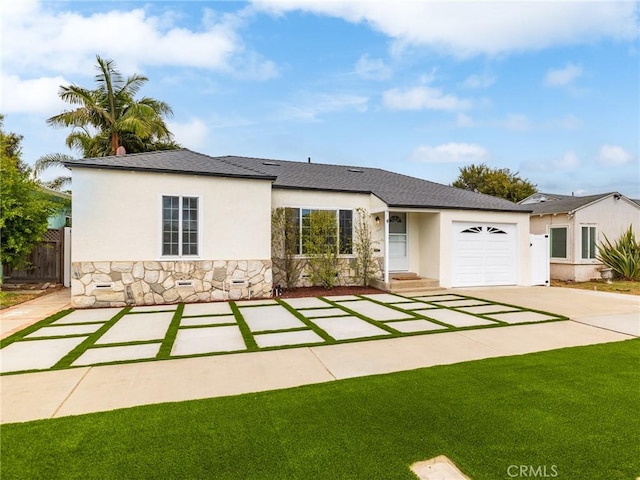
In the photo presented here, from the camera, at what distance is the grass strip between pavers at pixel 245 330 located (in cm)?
543

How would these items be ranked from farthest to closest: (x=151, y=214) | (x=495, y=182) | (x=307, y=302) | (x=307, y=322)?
(x=495, y=182)
(x=307, y=302)
(x=151, y=214)
(x=307, y=322)

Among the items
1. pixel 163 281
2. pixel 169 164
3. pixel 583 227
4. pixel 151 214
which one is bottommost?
pixel 163 281

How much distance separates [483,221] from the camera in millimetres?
12883

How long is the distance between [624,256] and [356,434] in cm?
1756

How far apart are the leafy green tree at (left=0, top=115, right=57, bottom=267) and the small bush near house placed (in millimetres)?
22065

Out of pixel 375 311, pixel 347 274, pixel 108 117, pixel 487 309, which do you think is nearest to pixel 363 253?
pixel 347 274

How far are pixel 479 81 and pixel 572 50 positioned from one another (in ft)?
12.0

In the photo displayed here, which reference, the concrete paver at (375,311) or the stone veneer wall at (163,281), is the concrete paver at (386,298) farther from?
the stone veneer wall at (163,281)

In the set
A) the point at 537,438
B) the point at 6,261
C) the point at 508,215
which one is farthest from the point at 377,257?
the point at 6,261

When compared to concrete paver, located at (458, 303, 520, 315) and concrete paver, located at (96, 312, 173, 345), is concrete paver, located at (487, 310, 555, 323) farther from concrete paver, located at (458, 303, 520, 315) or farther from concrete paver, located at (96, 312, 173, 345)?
concrete paver, located at (96, 312, 173, 345)

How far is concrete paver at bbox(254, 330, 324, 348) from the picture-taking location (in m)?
5.61

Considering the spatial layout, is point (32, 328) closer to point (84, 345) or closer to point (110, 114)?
point (84, 345)

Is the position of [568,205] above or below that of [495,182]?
below

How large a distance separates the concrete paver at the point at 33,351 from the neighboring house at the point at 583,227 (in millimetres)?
17919
